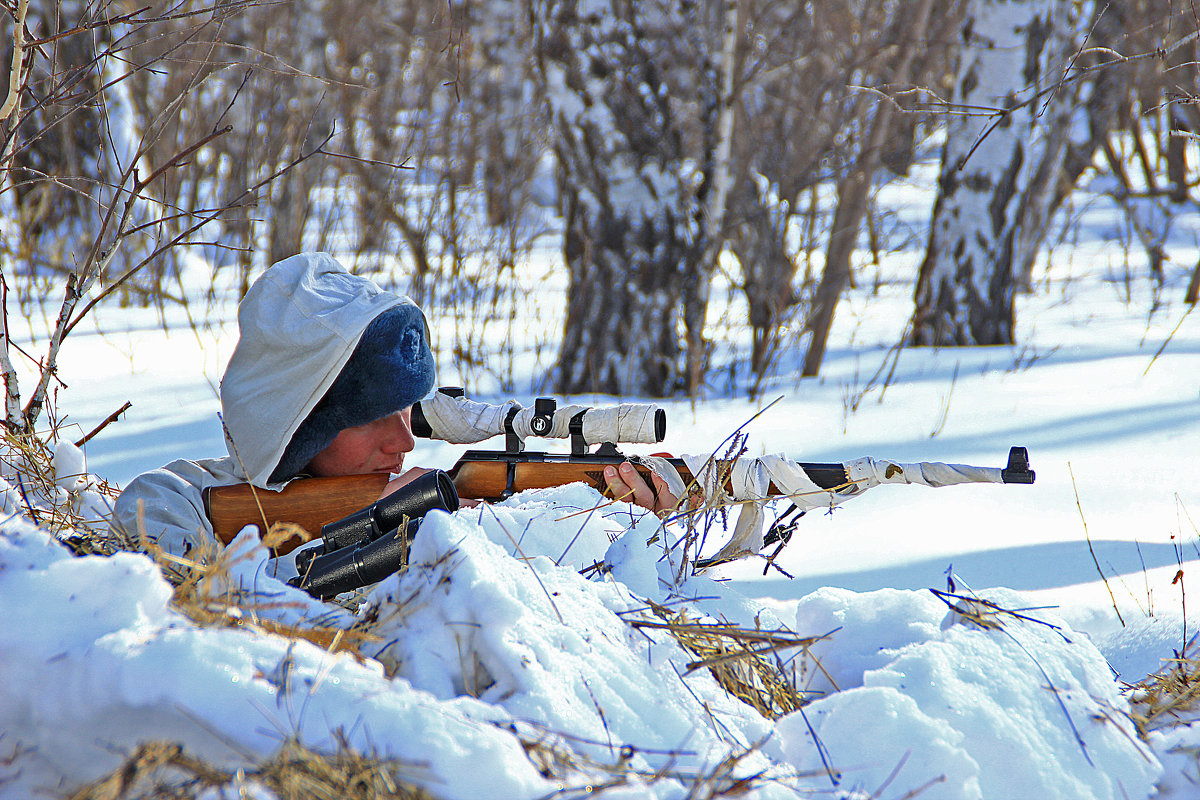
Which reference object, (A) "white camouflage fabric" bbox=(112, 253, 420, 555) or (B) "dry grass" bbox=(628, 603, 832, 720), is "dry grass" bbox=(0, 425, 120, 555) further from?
(B) "dry grass" bbox=(628, 603, 832, 720)

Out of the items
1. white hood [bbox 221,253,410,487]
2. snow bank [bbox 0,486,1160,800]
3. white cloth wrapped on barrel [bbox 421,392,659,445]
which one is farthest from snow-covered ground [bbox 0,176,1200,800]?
white hood [bbox 221,253,410,487]

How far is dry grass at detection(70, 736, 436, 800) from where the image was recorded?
96 cm

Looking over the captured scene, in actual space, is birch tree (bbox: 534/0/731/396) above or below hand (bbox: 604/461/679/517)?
above

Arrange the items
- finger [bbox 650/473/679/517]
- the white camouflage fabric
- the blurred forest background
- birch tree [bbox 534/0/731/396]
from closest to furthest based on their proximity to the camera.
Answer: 1. the white camouflage fabric
2. finger [bbox 650/473/679/517]
3. the blurred forest background
4. birch tree [bbox 534/0/731/396]

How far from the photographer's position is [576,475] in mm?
2221

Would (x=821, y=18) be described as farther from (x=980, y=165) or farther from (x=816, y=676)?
(x=816, y=676)

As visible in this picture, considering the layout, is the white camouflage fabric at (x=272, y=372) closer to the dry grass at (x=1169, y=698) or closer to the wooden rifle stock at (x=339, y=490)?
the wooden rifle stock at (x=339, y=490)

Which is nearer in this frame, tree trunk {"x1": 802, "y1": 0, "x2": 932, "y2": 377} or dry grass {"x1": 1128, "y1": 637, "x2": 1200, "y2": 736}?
dry grass {"x1": 1128, "y1": 637, "x2": 1200, "y2": 736}

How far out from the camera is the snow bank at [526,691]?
1000 mm


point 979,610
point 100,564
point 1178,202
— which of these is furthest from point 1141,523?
point 1178,202

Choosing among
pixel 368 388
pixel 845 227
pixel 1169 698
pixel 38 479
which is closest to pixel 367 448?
pixel 368 388

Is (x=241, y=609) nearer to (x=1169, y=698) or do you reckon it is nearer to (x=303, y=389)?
(x=303, y=389)

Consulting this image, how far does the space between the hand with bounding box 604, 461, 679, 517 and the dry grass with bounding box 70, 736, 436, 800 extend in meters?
1.22

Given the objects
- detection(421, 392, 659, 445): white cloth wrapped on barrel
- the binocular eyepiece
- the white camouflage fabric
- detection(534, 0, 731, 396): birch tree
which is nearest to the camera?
the binocular eyepiece
